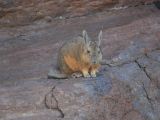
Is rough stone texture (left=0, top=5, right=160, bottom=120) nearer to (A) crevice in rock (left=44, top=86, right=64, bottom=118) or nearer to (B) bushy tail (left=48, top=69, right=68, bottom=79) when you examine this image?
(A) crevice in rock (left=44, top=86, right=64, bottom=118)

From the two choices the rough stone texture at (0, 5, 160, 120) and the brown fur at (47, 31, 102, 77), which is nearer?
the rough stone texture at (0, 5, 160, 120)

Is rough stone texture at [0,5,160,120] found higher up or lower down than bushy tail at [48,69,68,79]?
lower down

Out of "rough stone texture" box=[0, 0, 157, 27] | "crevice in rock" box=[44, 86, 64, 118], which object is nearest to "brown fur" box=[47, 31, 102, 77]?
"crevice in rock" box=[44, 86, 64, 118]

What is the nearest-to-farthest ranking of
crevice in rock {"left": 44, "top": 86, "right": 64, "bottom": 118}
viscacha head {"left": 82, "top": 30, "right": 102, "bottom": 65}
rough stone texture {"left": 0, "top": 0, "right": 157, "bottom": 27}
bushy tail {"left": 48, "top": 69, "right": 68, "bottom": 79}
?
crevice in rock {"left": 44, "top": 86, "right": 64, "bottom": 118} < viscacha head {"left": 82, "top": 30, "right": 102, "bottom": 65} < bushy tail {"left": 48, "top": 69, "right": 68, "bottom": 79} < rough stone texture {"left": 0, "top": 0, "right": 157, "bottom": 27}

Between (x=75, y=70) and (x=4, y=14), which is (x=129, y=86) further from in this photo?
(x=4, y=14)

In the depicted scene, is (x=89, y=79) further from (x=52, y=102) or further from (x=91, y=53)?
(x=52, y=102)

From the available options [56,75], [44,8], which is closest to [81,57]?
[56,75]

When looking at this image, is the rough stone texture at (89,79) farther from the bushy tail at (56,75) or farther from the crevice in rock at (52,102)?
the bushy tail at (56,75)
